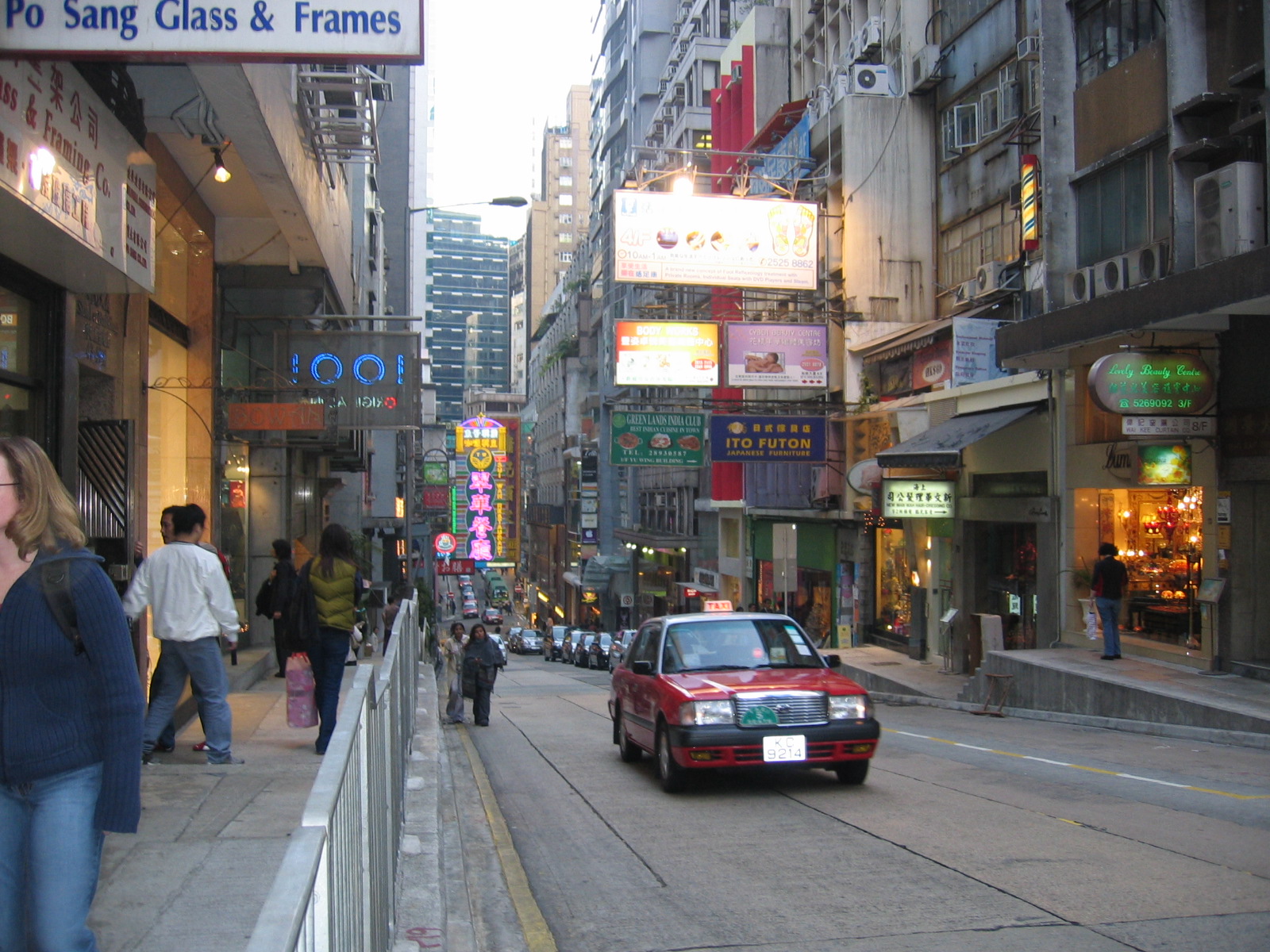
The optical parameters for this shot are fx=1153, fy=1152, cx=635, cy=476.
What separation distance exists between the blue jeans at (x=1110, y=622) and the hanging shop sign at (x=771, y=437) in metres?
11.9

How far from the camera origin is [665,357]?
94.4 ft

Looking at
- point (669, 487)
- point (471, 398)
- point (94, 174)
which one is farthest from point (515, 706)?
point (471, 398)

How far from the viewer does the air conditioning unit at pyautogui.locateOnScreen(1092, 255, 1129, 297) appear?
56.7 ft

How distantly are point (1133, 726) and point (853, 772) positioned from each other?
672cm

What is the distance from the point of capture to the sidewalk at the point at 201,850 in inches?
191

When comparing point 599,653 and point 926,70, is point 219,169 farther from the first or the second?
point 599,653

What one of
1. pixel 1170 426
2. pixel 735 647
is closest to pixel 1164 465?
pixel 1170 426

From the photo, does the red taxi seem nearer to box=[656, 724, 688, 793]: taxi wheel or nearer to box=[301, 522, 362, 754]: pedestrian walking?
box=[656, 724, 688, 793]: taxi wheel

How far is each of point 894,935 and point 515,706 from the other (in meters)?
16.4

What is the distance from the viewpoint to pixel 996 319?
78.2 feet

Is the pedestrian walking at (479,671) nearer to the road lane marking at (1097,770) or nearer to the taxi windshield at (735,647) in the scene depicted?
the road lane marking at (1097,770)

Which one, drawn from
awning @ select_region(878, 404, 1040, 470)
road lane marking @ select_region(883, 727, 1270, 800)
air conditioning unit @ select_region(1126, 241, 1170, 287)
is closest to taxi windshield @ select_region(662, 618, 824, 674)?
road lane marking @ select_region(883, 727, 1270, 800)

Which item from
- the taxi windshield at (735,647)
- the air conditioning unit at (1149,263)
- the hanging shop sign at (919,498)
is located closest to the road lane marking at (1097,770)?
the taxi windshield at (735,647)

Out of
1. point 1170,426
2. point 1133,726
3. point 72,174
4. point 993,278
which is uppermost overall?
point 993,278
